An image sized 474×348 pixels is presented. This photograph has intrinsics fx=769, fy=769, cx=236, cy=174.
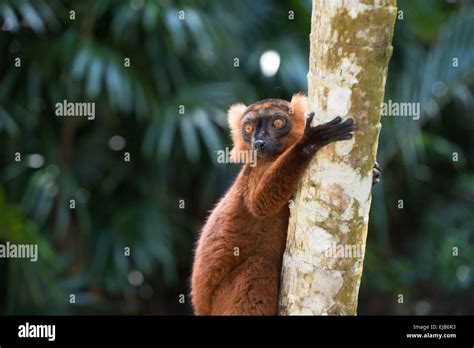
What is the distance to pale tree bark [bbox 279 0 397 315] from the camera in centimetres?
423

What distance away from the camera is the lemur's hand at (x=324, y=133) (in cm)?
427

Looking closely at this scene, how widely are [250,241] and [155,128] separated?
492cm

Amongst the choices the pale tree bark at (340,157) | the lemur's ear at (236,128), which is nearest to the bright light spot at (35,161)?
the lemur's ear at (236,128)

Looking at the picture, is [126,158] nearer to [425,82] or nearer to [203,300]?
[425,82]

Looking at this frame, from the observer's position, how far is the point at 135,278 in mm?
10648

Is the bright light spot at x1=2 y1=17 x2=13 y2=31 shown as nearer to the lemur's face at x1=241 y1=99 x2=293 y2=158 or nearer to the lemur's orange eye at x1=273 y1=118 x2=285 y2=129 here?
the lemur's face at x1=241 y1=99 x2=293 y2=158

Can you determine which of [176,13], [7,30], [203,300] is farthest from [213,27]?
[203,300]

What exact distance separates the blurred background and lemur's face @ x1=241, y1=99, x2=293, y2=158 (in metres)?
3.78

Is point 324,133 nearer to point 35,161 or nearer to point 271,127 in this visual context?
point 271,127

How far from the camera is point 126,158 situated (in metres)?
10.6

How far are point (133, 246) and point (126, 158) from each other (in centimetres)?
130

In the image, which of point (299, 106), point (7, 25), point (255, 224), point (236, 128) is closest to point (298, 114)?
point (299, 106)

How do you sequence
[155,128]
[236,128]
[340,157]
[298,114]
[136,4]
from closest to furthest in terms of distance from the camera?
[340,157], [298,114], [236,128], [136,4], [155,128]

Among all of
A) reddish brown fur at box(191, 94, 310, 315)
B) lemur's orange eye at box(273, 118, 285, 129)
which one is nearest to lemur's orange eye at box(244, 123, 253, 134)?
reddish brown fur at box(191, 94, 310, 315)
